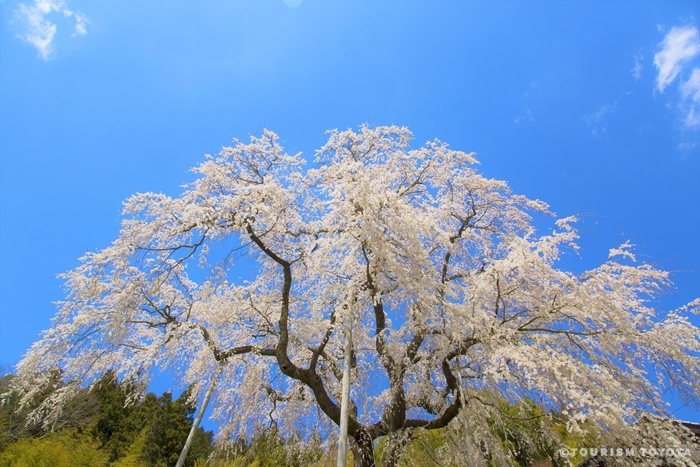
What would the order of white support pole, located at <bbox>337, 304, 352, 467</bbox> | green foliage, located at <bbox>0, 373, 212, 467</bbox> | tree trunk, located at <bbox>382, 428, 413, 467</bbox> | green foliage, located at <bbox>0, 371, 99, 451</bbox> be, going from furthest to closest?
green foliage, located at <bbox>0, 373, 212, 467</bbox>, green foliage, located at <bbox>0, 371, 99, 451</bbox>, tree trunk, located at <bbox>382, 428, 413, 467</bbox>, white support pole, located at <bbox>337, 304, 352, 467</bbox>

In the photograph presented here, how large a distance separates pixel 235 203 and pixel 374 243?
8.74 ft

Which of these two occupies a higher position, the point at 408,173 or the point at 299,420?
the point at 408,173

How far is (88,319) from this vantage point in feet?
19.9

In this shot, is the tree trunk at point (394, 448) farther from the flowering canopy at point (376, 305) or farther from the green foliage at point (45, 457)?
the green foliage at point (45, 457)

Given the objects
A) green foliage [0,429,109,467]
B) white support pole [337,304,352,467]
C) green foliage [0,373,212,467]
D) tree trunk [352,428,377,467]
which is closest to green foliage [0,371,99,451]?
green foliage [0,373,212,467]

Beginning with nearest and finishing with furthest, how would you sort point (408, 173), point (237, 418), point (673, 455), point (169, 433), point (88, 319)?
Answer: point (673, 455), point (88, 319), point (237, 418), point (408, 173), point (169, 433)

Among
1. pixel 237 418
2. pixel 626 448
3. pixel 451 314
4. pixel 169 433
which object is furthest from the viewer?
pixel 169 433

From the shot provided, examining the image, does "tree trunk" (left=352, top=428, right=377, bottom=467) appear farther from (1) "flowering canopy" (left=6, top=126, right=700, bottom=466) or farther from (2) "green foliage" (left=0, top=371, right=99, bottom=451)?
(2) "green foliage" (left=0, top=371, right=99, bottom=451)

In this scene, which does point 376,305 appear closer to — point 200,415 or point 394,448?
point 394,448

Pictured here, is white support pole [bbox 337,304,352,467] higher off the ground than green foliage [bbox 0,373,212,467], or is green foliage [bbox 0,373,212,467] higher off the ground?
green foliage [bbox 0,373,212,467]

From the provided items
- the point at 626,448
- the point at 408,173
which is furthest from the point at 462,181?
the point at 626,448

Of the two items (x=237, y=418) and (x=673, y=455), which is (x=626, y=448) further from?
(x=237, y=418)

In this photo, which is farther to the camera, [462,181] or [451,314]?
[462,181]

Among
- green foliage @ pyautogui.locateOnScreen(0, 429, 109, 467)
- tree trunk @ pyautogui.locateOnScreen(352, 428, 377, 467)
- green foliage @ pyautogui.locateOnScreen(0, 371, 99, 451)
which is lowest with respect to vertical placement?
green foliage @ pyautogui.locateOnScreen(0, 429, 109, 467)
